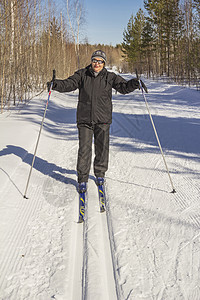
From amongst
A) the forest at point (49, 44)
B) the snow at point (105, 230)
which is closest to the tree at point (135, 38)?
the forest at point (49, 44)

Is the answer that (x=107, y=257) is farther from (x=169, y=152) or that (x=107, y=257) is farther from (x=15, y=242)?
(x=169, y=152)

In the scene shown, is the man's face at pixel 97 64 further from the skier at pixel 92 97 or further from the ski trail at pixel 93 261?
the ski trail at pixel 93 261

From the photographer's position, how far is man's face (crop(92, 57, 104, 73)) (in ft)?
9.48

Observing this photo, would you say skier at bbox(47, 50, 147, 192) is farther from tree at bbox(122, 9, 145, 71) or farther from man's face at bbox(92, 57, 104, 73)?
tree at bbox(122, 9, 145, 71)

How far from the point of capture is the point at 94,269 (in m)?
1.87

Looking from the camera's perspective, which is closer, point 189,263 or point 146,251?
point 189,263

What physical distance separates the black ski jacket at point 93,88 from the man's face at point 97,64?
49 millimetres

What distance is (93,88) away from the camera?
294 cm

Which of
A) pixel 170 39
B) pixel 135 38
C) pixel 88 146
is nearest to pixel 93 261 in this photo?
pixel 88 146

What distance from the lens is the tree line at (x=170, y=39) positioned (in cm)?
1688

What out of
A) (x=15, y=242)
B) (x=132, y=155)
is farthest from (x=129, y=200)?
(x=132, y=155)

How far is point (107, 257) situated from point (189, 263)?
0.63 metres

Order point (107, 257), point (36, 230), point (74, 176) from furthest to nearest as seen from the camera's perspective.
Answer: point (74, 176) → point (36, 230) → point (107, 257)

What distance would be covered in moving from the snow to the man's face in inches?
61.1
